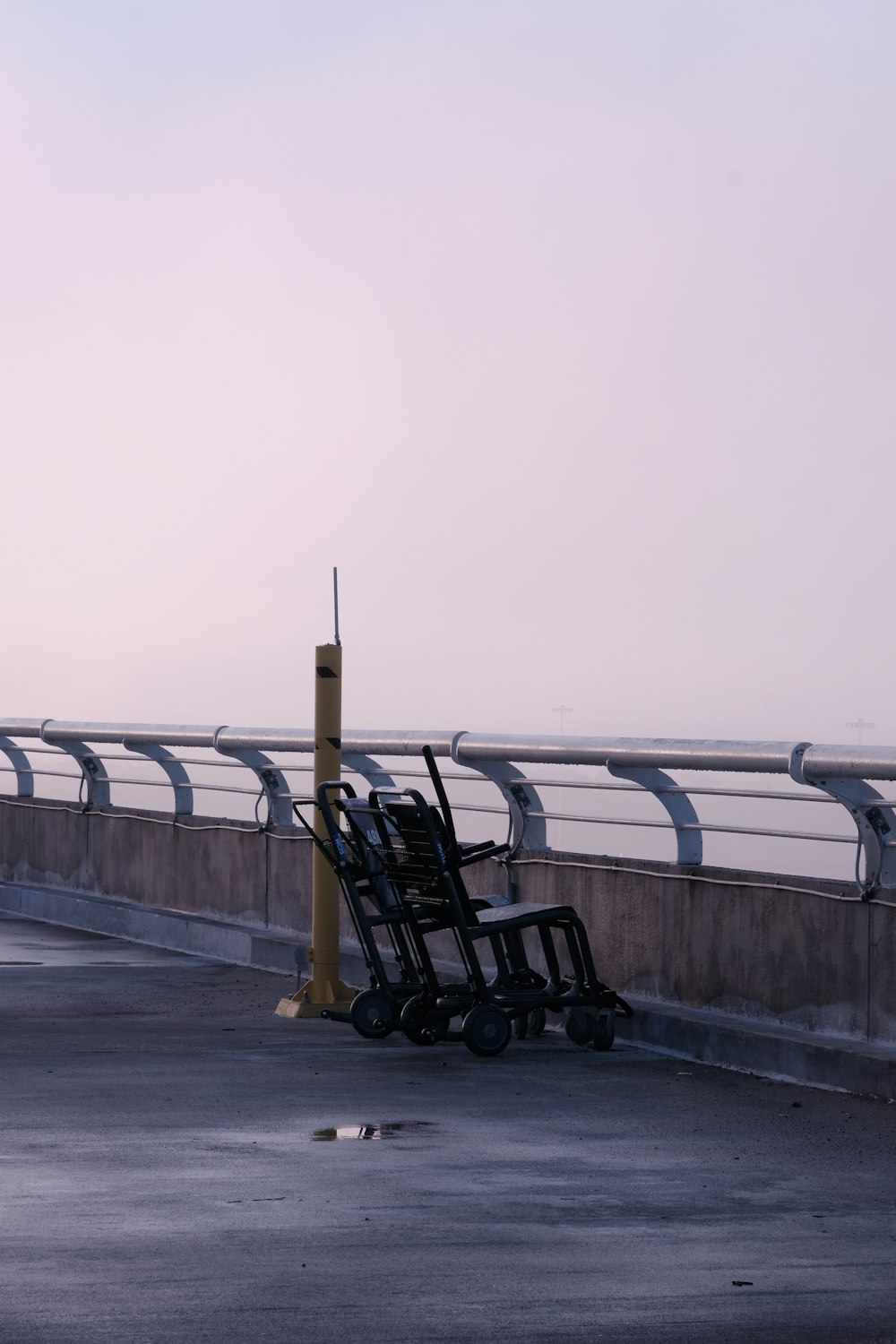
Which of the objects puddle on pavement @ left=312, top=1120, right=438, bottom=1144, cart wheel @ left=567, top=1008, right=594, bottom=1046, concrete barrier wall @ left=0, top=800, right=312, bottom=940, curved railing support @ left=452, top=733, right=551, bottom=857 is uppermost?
curved railing support @ left=452, top=733, right=551, bottom=857

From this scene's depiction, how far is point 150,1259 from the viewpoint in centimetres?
609

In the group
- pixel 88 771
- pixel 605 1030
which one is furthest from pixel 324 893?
pixel 88 771

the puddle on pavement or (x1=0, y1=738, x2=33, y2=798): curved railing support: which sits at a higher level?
(x1=0, y1=738, x2=33, y2=798): curved railing support

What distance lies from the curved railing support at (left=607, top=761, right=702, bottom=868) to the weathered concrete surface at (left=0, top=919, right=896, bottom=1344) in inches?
40.0

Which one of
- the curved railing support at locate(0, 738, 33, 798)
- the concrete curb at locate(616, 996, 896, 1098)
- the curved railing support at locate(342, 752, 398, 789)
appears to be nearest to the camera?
the concrete curb at locate(616, 996, 896, 1098)

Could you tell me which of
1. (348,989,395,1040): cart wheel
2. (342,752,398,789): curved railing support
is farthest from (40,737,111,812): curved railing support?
(348,989,395,1040): cart wheel

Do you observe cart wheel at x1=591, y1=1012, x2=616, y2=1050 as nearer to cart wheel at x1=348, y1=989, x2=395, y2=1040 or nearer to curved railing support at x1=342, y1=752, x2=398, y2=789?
cart wheel at x1=348, y1=989, x2=395, y2=1040

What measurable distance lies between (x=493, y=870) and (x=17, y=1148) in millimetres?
5127

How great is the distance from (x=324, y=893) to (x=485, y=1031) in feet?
6.20

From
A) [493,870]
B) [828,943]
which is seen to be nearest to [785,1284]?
[828,943]

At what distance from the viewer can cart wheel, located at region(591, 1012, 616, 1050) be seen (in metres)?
10.5

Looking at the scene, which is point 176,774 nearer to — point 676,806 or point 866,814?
point 676,806

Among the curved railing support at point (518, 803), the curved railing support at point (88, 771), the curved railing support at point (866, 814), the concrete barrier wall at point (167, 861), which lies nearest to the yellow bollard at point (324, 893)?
the curved railing support at point (518, 803)

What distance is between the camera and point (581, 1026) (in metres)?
10.7
